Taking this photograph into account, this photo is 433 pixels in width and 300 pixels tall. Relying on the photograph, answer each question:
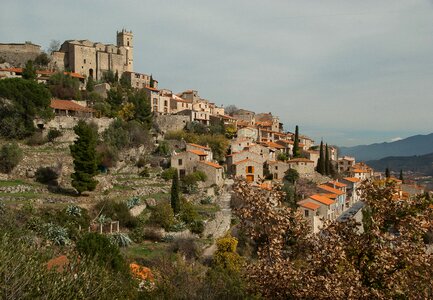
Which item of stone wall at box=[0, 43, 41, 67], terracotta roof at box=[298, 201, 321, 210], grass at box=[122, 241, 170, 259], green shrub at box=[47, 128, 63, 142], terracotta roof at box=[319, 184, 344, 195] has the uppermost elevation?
stone wall at box=[0, 43, 41, 67]

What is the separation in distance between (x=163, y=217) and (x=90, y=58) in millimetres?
41954

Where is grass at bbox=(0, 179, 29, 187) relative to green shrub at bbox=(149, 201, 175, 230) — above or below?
above

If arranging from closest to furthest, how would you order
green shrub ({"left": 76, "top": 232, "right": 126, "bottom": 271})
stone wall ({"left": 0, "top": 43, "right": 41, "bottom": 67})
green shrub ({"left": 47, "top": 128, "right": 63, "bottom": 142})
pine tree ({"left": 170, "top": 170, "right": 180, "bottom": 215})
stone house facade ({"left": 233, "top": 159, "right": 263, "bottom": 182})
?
green shrub ({"left": 76, "top": 232, "right": 126, "bottom": 271})
pine tree ({"left": 170, "top": 170, "right": 180, "bottom": 215})
green shrub ({"left": 47, "top": 128, "right": 63, "bottom": 142})
stone house facade ({"left": 233, "top": 159, "right": 263, "bottom": 182})
stone wall ({"left": 0, "top": 43, "right": 41, "bottom": 67})

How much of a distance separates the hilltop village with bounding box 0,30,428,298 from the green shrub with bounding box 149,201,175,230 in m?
0.08

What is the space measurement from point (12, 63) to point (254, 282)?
199ft

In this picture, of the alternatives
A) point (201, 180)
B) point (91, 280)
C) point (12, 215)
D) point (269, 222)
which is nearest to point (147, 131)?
point (201, 180)

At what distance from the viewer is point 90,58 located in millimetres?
63531

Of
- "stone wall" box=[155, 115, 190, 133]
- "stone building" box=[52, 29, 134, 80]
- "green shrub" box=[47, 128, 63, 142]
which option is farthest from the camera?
"stone building" box=[52, 29, 134, 80]

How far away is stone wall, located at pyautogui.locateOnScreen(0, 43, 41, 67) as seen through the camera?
58688mm

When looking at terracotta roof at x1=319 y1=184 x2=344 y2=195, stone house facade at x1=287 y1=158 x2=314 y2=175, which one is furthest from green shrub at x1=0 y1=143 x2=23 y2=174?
terracotta roof at x1=319 y1=184 x2=344 y2=195

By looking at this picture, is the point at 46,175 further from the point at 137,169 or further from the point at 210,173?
the point at 210,173

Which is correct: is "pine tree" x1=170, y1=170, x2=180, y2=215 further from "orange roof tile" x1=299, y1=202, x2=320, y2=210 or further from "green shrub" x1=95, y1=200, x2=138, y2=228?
"orange roof tile" x1=299, y1=202, x2=320, y2=210

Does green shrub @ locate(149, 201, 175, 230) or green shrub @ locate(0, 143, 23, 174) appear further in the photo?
green shrub @ locate(0, 143, 23, 174)

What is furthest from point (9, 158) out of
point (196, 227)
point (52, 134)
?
point (196, 227)
